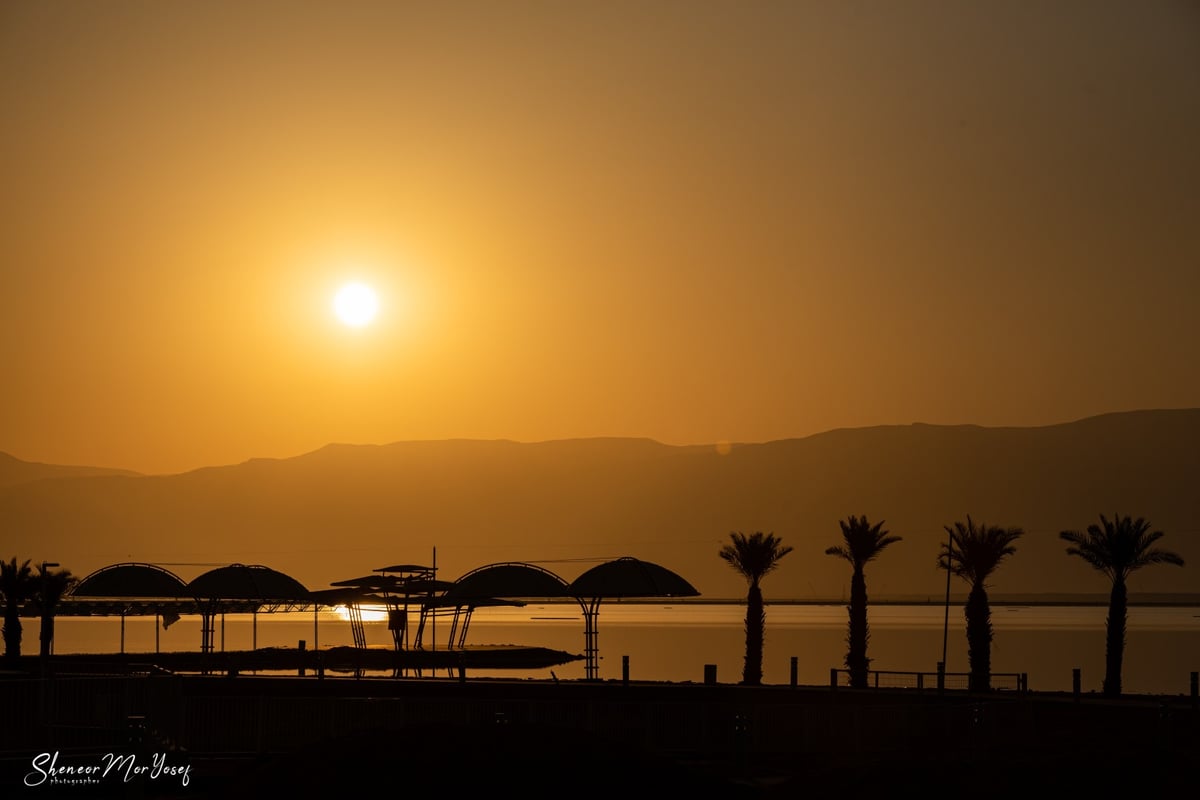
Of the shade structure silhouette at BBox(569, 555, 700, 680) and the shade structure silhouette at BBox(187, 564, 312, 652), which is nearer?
the shade structure silhouette at BBox(569, 555, 700, 680)

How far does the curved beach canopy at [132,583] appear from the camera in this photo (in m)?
54.9

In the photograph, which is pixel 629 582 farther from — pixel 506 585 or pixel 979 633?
pixel 979 633

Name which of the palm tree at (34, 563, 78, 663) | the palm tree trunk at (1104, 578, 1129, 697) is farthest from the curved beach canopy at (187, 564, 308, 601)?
the palm tree trunk at (1104, 578, 1129, 697)

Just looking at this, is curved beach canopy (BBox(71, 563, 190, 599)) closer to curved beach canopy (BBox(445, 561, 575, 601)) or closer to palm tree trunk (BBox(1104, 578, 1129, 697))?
curved beach canopy (BBox(445, 561, 575, 601))

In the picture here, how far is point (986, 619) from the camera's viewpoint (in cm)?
5825

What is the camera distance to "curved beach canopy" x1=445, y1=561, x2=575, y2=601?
2122 inches

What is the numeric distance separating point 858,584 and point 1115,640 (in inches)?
483

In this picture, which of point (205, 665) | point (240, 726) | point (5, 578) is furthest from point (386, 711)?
point (5, 578)

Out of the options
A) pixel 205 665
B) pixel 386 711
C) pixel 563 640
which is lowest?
pixel 563 640

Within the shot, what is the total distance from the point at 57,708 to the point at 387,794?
31.1 ft

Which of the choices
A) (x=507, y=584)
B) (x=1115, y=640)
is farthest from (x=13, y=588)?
(x=1115, y=640)

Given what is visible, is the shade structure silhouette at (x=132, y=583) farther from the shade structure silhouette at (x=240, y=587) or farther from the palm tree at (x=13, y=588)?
the palm tree at (x=13, y=588)

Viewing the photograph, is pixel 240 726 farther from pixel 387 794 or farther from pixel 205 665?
pixel 205 665

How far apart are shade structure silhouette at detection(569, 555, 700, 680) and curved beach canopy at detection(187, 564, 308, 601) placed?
12568 mm
